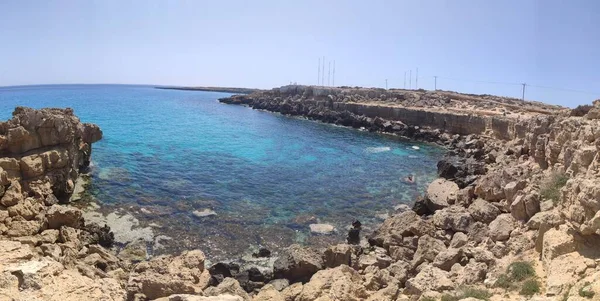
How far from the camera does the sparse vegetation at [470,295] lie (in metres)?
8.77

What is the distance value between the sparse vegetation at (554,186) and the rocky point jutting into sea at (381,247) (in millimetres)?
47

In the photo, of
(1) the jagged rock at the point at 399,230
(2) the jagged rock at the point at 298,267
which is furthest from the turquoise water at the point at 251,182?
(2) the jagged rock at the point at 298,267

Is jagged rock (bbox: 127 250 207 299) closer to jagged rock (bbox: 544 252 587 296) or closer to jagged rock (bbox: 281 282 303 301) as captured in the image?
jagged rock (bbox: 281 282 303 301)

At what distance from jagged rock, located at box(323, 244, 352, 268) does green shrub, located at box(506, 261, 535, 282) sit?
230 inches

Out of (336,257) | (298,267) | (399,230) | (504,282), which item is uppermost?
(504,282)

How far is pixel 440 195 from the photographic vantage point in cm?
2141

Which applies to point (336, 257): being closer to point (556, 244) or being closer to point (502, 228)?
Result: point (502, 228)

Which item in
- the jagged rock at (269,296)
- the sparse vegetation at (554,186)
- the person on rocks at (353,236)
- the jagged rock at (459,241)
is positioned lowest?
the person on rocks at (353,236)

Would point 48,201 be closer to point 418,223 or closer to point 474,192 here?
point 418,223

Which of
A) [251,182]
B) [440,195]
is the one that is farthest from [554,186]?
[251,182]

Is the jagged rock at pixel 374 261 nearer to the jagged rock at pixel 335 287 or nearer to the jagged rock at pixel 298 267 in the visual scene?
the jagged rock at pixel 298 267

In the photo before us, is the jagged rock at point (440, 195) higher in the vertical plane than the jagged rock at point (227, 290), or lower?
higher

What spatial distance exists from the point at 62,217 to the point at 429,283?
14683mm

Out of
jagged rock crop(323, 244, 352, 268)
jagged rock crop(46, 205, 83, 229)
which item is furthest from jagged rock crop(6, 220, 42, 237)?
jagged rock crop(323, 244, 352, 268)
